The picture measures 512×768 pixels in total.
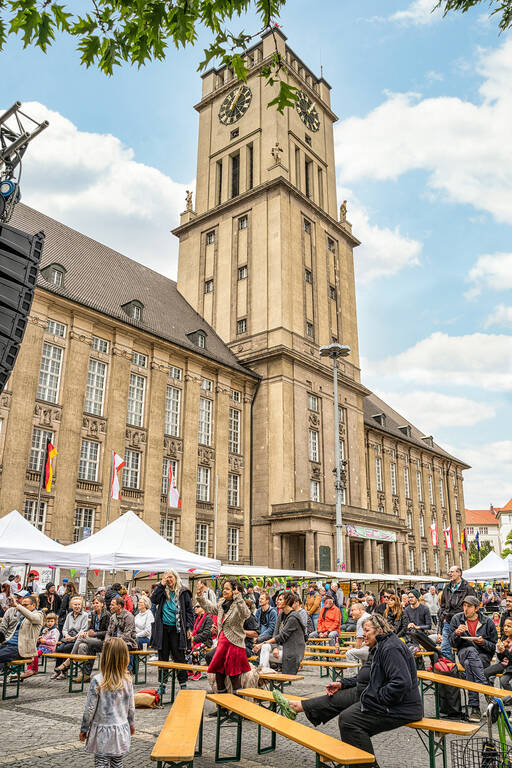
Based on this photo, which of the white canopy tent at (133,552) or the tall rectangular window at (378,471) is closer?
the white canopy tent at (133,552)

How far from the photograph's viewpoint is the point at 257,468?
37.4 metres

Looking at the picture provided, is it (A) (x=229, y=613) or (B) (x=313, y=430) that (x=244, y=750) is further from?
(B) (x=313, y=430)

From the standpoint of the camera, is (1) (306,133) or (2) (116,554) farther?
(1) (306,133)

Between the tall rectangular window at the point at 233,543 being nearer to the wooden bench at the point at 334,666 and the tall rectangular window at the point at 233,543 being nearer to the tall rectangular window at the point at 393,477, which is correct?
the tall rectangular window at the point at 393,477

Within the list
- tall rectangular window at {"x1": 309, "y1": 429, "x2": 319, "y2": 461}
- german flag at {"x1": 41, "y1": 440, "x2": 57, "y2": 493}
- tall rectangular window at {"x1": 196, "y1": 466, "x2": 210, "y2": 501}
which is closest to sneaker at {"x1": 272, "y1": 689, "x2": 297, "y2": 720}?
german flag at {"x1": 41, "y1": 440, "x2": 57, "y2": 493}

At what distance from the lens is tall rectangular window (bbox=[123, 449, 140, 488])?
99.4ft

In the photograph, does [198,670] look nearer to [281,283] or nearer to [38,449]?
[38,449]

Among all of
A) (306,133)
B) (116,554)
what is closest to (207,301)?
(306,133)

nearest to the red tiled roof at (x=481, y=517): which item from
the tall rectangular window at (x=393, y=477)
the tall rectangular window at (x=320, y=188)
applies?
the tall rectangular window at (x=393, y=477)

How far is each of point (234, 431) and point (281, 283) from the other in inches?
397

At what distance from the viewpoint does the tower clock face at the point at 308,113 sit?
48.3 m

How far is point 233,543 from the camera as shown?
35688 mm

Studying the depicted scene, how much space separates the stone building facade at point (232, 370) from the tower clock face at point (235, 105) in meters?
0.13

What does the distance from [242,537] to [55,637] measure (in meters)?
23.0
